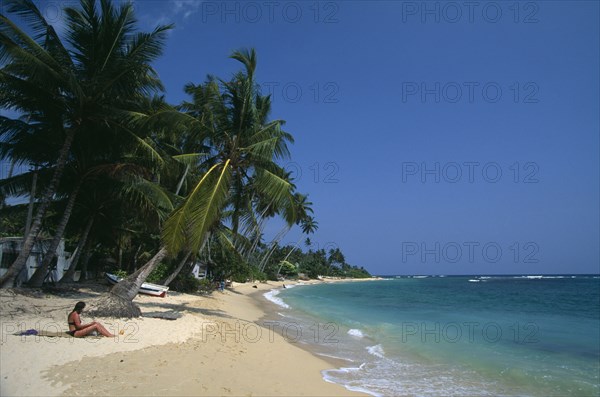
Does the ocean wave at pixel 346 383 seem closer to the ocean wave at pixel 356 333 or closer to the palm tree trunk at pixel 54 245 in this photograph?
the ocean wave at pixel 356 333

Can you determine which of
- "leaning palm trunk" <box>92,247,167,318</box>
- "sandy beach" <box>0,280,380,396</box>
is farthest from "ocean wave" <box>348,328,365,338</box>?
"leaning palm trunk" <box>92,247,167,318</box>

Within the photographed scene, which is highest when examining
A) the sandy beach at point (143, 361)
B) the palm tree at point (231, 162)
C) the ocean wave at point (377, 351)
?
the palm tree at point (231, 162)

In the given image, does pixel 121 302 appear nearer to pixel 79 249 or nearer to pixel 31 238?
pixel 31 238

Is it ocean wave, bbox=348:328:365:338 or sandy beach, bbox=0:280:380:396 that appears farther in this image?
ocean wave, bbox=348:328:365:338

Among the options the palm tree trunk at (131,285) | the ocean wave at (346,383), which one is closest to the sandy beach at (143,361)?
the ocean wave at (346,383)

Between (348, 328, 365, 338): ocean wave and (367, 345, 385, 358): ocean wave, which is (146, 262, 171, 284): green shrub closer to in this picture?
(348, 328, 365, 338): ocean wave

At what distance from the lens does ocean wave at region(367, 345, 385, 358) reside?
10173mm

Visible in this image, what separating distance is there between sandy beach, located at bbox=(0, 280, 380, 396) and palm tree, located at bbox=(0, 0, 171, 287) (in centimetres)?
394

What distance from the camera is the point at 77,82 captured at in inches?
394

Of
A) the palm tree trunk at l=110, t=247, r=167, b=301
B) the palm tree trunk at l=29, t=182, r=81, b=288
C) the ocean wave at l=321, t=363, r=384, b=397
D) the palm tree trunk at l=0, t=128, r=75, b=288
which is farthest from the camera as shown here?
the palm tree trunk at l=29, t=182, r=81, b=288

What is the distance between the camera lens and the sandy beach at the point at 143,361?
5.10 meters

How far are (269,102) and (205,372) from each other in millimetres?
9947

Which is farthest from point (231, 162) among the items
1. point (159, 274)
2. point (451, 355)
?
point (159, 274)

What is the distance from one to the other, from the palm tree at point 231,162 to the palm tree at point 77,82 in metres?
1.63
